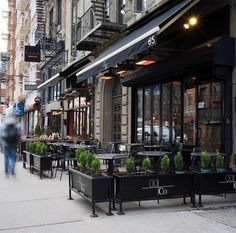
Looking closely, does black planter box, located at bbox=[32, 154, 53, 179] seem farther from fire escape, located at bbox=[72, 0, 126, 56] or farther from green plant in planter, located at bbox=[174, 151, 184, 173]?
fire escape, located at bbox=[72, 0, 126, 56]

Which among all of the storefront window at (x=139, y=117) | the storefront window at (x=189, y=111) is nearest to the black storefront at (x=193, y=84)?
the storefront window at (x=189, y=111)

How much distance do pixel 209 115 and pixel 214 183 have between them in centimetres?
324

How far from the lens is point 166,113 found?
13297 mm

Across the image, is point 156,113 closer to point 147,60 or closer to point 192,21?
point 147,60

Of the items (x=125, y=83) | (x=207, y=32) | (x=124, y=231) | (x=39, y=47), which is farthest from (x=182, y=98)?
(x=39, y=47)

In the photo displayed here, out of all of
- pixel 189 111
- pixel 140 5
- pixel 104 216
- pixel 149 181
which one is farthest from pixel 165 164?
pixel 140 5

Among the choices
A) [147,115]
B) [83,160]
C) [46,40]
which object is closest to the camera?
[83,160]

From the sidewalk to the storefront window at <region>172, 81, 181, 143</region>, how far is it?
4024 millimetres

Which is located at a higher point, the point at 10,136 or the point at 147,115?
the point at 147,115

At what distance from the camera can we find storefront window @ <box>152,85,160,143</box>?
13.9 metres

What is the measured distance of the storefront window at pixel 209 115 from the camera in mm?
10398

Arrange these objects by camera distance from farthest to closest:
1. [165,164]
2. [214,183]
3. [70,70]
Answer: [70,70]
[214,183]
[165,164]

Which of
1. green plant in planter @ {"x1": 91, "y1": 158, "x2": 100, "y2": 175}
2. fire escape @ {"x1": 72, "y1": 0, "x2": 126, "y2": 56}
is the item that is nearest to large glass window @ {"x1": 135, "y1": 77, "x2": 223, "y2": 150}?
fire escape @ {"x1": 72, "y1": 0, "x2": 126, "y2": 56}

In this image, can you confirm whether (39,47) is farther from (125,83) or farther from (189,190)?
(189,190)
